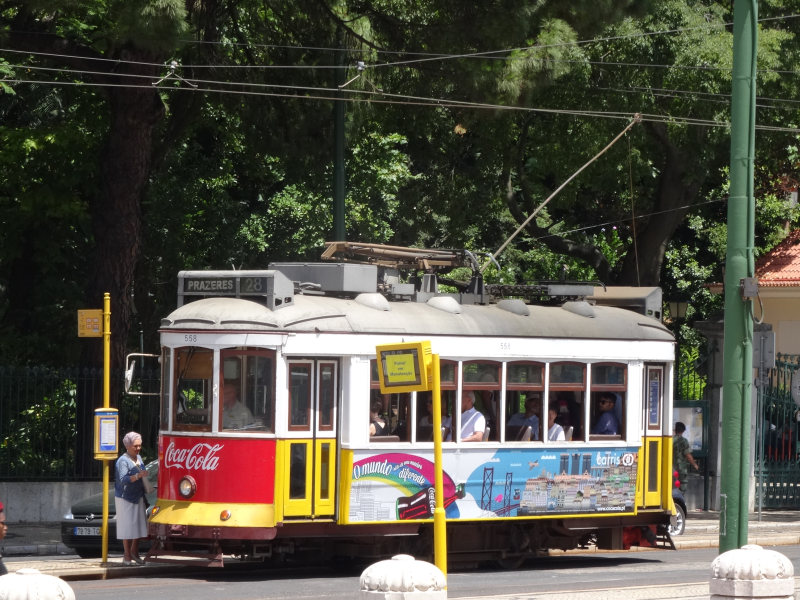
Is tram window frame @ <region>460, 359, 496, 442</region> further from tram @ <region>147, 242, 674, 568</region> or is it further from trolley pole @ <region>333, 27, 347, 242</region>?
trolley pole @ <region>333, 27, 347, 242</region>

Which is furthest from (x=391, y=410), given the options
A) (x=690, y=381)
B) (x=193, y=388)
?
(x=690, y=381)

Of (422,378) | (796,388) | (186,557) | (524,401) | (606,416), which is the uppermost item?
(422,378)

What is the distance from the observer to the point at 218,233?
2472 centimetres

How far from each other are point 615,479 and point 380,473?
334 centimetres

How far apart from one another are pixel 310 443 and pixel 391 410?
3.49 feet

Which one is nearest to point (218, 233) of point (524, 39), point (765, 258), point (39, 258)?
point (39, 258)

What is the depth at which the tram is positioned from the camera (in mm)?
13008

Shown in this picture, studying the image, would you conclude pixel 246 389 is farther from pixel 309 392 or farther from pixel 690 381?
pixel 690 381

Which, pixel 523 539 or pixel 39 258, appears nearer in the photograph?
pixel 523 539

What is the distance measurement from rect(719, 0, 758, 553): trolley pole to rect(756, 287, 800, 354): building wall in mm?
20725

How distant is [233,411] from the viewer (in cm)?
1309

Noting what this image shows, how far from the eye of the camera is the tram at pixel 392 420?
13.0 m

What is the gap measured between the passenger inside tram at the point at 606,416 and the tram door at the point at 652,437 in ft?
1.87

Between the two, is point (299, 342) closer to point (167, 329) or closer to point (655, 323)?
point (167, 329)
